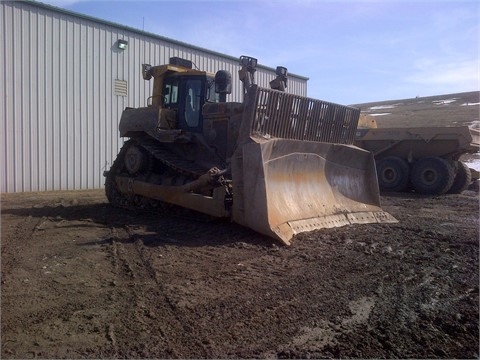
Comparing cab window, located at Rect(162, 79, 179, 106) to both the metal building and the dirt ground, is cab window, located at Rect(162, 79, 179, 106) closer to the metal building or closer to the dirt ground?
the dirt ground

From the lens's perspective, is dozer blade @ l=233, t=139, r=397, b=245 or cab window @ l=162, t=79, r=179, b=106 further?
cab window @ l=162, t=79, r=179, b=106

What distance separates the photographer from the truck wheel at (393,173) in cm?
1395

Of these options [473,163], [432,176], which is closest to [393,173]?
[432,176]

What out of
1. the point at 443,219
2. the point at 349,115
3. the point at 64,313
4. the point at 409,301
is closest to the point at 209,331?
the point at 64,313

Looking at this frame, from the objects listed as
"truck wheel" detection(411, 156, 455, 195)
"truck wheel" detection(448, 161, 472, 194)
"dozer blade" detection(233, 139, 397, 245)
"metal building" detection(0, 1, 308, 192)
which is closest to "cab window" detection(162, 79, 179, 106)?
"dozer blade" detection(233, 139, 397, 245)

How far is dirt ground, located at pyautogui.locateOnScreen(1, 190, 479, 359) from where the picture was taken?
3.24m

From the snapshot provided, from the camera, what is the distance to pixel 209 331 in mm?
3447

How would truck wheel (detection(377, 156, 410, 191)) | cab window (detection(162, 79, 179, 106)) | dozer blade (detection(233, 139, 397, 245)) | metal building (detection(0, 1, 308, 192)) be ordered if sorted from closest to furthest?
dozer blade (detection(233, 139, 397, 245)) < cab window (detection(162, 79, 179, 106)) < metal building (detection(0, 1, 308, 192)) < truck wheel (detection(377, 156, 410, 191))

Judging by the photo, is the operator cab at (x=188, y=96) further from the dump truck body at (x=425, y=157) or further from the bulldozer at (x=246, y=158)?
the dump truck body at (x=425, y=157)

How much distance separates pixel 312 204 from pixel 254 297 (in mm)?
3306

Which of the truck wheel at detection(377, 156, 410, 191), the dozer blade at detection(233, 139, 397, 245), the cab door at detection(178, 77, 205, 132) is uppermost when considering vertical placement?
the cab door at detection(178, 77, 205, 132)

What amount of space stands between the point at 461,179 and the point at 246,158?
9.76 meters

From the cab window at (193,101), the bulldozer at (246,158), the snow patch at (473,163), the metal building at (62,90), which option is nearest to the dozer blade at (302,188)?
the bulldozer at (246,158)

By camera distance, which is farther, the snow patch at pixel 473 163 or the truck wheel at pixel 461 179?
the snow patch at pixel 473 163
